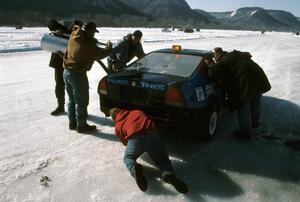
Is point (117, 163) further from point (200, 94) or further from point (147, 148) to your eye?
point (200, 94)

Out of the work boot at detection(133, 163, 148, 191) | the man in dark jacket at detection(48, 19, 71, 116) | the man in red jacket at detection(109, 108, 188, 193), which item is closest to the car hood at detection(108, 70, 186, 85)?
the man in red jacket at detection(109, 108, 188, 193)

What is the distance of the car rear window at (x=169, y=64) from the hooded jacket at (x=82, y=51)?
644mm

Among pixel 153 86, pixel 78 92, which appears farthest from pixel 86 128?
pixel 153 86

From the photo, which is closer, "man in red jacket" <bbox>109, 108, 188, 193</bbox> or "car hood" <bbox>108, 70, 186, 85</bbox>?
"man in red jacket" <bbox>109, 108, 188, 193</bbox>

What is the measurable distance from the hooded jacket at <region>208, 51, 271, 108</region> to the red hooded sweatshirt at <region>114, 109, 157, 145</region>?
1.62 m

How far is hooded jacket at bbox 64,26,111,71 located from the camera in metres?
5.19

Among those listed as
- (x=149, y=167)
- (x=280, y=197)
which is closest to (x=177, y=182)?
(x=149, y=167)

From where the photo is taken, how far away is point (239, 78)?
5.33m

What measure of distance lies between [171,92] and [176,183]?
1.32m

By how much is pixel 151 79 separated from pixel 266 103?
407 centimetres

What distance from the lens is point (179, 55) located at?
229 inches

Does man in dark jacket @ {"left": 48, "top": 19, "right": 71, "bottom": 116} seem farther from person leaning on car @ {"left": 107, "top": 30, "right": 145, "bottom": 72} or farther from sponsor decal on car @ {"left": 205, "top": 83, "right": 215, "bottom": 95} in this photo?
sponsor decal on car @ {"left": 205, "top": 83, "right": 215, "bottom": 95}

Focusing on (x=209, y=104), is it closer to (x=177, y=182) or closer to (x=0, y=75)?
(x=177, y=182)

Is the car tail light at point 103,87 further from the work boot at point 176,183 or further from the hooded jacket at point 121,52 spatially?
the work boot at point 176,183
